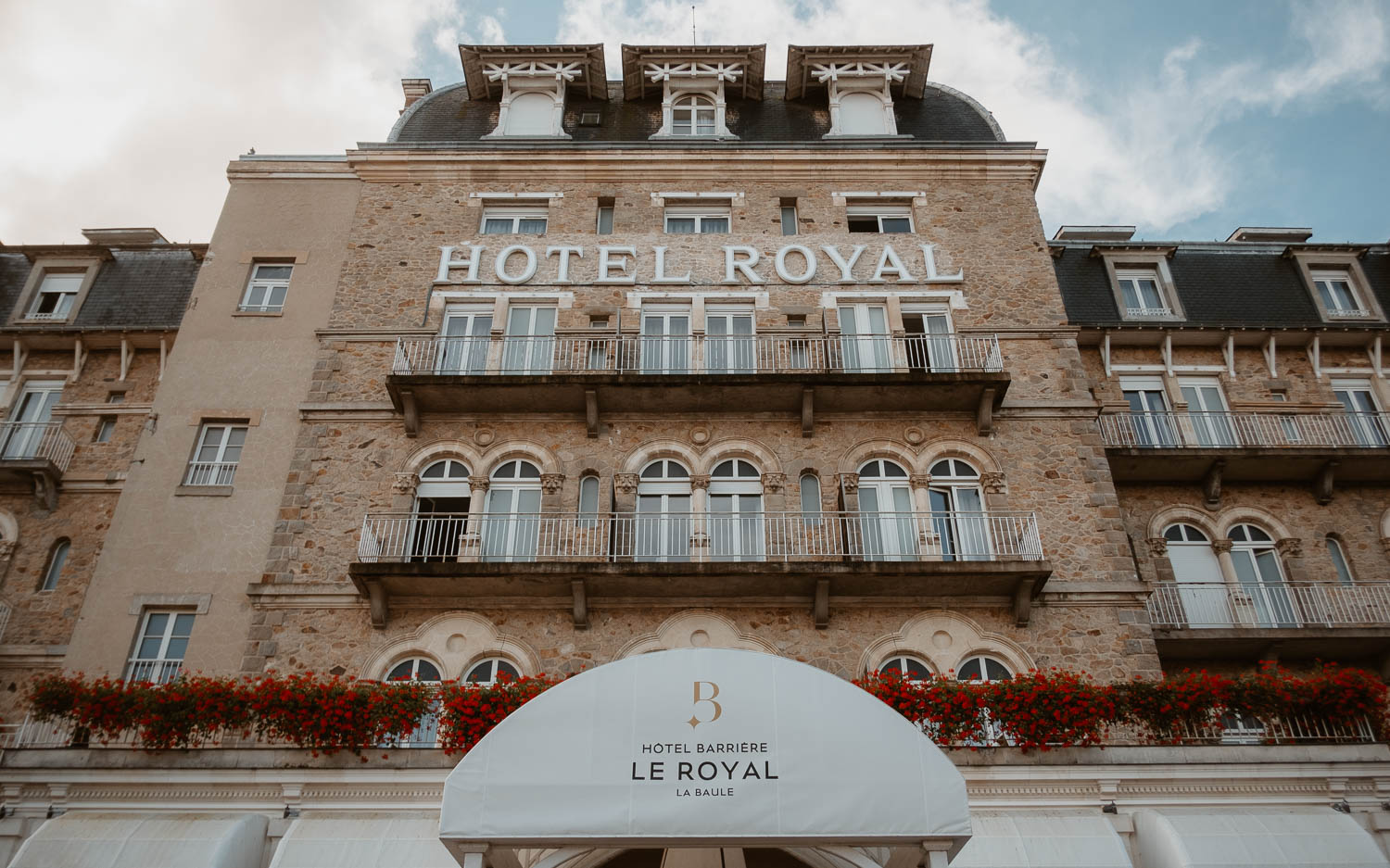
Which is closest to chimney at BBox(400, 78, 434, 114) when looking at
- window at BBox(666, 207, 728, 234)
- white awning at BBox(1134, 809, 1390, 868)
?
window at BBox(666, 207, 728, 234)

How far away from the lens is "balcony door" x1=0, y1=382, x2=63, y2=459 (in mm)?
19656

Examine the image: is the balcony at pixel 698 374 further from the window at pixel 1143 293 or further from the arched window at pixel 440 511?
the window at pixel 1143 293

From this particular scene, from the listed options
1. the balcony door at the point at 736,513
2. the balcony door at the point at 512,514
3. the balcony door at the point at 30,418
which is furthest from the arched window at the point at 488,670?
the balcony door at the point at 30,418

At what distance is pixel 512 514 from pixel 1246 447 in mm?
13046

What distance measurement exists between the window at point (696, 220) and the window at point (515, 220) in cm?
250

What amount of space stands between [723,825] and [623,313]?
11.3m

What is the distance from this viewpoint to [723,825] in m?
9.09

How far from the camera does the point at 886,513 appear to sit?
15.7 m

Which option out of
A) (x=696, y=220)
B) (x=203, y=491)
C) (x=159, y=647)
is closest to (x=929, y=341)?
(x=696, y=220)

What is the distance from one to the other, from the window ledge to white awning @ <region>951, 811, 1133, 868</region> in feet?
41.1

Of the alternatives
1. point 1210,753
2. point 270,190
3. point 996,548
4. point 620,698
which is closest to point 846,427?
point 996,548

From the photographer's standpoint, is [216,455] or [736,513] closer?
[736,513]

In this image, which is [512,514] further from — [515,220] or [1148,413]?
[1148,413]

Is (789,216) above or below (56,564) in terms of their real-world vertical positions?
above
